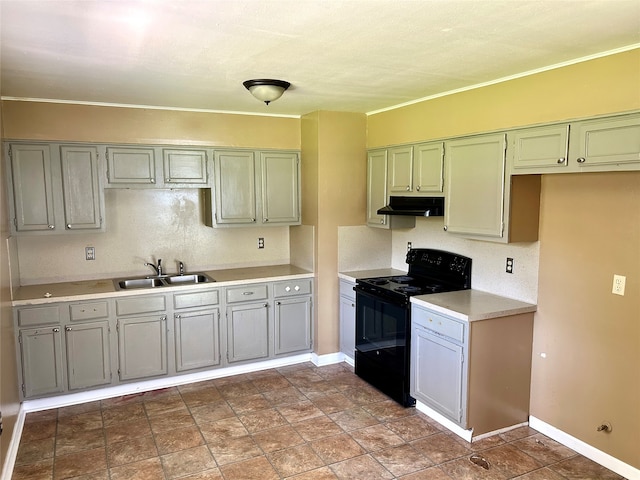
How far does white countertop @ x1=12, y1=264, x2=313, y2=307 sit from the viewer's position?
358cm

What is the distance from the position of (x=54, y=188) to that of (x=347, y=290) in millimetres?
2654

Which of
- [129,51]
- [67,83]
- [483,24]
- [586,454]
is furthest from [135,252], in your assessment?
[586,454]

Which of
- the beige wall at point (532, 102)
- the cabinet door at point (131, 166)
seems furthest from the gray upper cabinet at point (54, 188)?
the beige wall at point (532, 102)

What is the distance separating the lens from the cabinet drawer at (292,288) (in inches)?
173

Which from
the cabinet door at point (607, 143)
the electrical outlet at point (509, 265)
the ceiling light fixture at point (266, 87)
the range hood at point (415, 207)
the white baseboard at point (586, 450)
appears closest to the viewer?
the cabinet door at point (607, 143)

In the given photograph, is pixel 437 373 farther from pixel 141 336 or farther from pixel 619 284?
pixel 141 336

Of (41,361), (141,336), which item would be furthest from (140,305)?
(41,361)

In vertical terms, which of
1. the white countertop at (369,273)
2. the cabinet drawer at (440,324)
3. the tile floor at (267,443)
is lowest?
the tile floor at (267,443)

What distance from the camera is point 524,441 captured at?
3.16 meters

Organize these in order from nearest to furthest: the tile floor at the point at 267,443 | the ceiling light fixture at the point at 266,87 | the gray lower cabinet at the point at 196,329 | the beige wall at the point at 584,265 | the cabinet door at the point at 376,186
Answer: the beige wall at the point at 584,265 → the tile floor at the point at 267,443 → the ceiling light fixture at the point at 266,87 → the gray lower cabinet at the point at 196,329 → the cabinet door at the point at 376,186

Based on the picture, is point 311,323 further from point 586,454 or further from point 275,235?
point 586,454

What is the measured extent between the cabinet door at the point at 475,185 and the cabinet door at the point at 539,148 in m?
0.10

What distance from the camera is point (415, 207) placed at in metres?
3.91

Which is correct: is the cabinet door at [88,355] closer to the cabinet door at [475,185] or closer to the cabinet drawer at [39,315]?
the cabinet drawer at [39,315]
